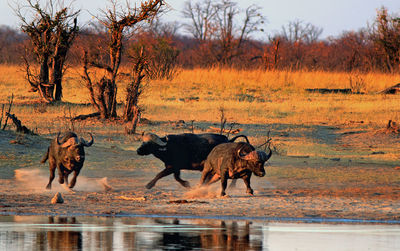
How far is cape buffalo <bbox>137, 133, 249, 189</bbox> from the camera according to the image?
13125mm

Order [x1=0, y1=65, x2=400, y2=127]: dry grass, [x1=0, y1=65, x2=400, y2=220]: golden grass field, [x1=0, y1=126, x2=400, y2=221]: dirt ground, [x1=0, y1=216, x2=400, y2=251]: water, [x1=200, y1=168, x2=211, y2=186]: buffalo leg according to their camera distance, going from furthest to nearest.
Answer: [x1=0, y1=65, x2=400, y2=127]: dry grass, [x1=200, y1=168, x2=211, y2=186]: buffalo leg, [x1=0, y1=65, x2=400, y2=220]: golden grass field, [x1=0, y1=126, x2=400, y2=221]: dirt ground, [x1=0, y1=216, x2=400, y2=251]: water

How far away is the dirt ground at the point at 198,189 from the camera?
10.4 meters

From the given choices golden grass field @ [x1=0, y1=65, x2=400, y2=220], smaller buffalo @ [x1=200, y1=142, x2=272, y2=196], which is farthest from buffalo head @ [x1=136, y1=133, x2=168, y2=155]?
smaller buffalo @ [x1=200, y1=142, x2=272, y2=196]

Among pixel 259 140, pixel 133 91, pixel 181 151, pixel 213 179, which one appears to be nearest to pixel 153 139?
pixel 181 151

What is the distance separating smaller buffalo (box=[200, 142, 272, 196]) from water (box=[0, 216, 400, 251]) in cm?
221

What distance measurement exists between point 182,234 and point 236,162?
3709mm

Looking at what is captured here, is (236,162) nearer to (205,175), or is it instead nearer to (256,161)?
(256,161)

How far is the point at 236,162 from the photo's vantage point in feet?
38.6

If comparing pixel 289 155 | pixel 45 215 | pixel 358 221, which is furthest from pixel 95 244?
pixel 289 155

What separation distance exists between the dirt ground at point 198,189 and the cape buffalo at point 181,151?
13.8 inches

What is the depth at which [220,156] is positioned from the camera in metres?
12.1

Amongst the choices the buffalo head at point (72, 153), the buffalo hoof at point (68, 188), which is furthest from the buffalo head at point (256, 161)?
the buffalo hoof at point (68, 188)

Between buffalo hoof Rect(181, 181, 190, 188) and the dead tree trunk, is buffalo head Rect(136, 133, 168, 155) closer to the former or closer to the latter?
buffalo hoof Rect(181, 181, 190, 188)

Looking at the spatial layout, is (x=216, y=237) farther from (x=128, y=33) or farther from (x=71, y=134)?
(x=128, y=33)
